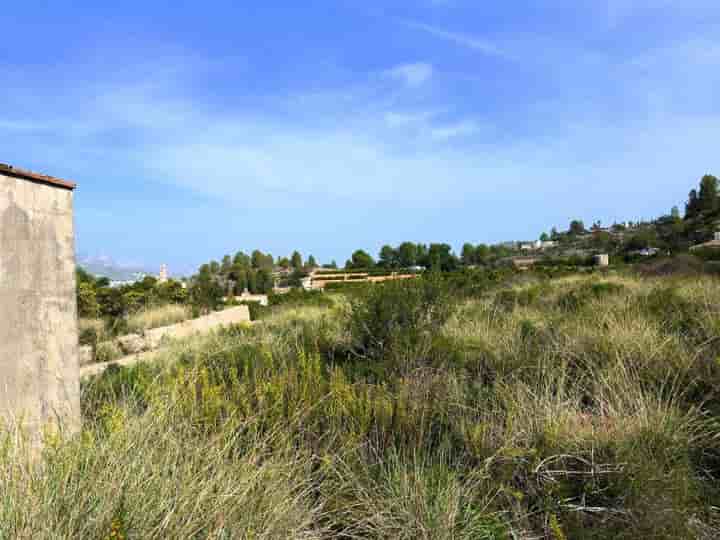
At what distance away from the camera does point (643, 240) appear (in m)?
39.6

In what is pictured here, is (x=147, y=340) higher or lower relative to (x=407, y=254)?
lower

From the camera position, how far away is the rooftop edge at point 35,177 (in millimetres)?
2574

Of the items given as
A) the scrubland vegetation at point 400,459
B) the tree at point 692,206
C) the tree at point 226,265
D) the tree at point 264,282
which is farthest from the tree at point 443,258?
the tree at point 692,206

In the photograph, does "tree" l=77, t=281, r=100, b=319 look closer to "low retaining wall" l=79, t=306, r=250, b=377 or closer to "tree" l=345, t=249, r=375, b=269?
"low retaining wall" l=79, t=306, r=250, b=377

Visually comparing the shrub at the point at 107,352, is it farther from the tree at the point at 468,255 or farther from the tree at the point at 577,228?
the tree at the point at 577,228

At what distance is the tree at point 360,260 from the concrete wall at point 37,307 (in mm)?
43058

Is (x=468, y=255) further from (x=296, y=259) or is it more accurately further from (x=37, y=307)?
(x=37, y=307)

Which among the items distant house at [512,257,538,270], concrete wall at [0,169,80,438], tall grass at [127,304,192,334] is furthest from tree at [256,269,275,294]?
concrete wall at [0,169,80,438]

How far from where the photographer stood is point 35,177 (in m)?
2.74

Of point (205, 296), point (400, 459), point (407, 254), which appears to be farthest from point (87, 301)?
point (407, 254)

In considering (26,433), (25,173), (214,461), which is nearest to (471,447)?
(214,461)

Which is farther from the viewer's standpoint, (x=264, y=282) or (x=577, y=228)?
(x=577, y=228)

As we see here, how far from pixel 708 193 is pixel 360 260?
30364 mm

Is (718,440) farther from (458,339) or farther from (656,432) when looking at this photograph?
(458,339)
